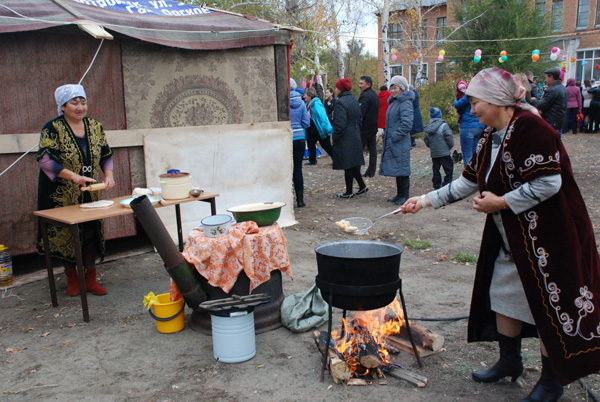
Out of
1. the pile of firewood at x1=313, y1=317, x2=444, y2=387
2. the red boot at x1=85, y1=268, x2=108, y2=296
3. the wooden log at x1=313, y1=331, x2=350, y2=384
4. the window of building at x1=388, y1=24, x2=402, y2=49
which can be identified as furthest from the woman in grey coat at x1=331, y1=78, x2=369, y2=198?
the window of building at x1=388, y1=24, x2=402, y2=49

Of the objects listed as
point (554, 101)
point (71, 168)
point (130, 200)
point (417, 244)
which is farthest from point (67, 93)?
point (554, 101)

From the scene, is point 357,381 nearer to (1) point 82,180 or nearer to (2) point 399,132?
(1) point 82,180

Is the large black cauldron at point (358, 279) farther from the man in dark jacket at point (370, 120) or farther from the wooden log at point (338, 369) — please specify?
the man in dark jacket at point (370, 120)

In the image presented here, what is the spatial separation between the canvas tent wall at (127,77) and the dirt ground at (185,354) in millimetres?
1215

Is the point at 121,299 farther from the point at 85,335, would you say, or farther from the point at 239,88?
the point at 239,88

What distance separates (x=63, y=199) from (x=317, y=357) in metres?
2.86

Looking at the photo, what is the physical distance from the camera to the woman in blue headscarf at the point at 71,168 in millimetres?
4414

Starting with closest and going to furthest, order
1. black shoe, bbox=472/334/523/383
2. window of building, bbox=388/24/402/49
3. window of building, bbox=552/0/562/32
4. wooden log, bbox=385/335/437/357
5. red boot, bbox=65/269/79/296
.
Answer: black shoe, bbox=472/334/523/383 < wooden log, bbox=385/335/437/357 < red boot, bbox=65/269/79/296 < window of building, bbox=552/0/562/32 < window of building, bbox=388/24/402/49

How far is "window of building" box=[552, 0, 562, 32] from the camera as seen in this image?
2751 centimetres

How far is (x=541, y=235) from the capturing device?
2535 millimetres

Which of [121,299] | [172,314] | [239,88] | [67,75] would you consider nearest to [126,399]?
[172,314]

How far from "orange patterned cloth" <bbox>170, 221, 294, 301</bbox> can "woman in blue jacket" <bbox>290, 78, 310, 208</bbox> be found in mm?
4456

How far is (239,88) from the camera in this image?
6.66 m

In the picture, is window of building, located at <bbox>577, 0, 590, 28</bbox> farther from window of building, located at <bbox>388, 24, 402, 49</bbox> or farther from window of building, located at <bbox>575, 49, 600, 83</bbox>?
window of building, located at <bbox>388, 24, 402, 49</bbox>
